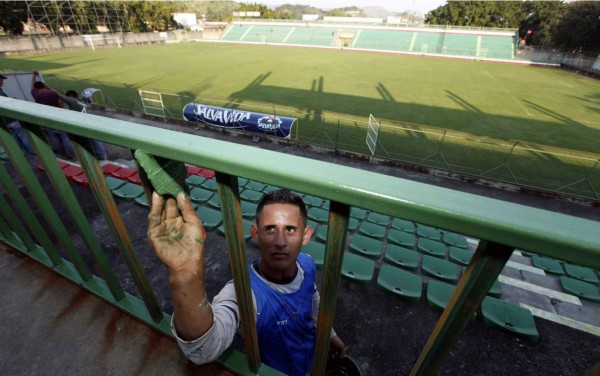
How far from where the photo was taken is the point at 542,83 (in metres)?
28.3

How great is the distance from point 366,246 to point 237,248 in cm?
439

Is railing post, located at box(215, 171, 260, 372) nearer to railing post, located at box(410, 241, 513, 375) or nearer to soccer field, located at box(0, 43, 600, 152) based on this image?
railing post, located at box(410, 241, 513, 375)

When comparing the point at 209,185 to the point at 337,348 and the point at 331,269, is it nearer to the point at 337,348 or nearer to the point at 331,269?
the point at 337,348

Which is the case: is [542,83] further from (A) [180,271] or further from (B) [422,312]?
(A) [180,271]

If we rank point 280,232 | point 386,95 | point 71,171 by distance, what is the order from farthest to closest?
point 386,95
point 71,171
point 280,232

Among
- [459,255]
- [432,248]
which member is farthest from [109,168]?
[459,255]

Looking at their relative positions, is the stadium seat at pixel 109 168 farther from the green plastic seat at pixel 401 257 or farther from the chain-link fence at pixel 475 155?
the green plastic seat at pixel 401 257

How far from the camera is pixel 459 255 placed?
213 inches

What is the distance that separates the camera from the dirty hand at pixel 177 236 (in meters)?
1.12

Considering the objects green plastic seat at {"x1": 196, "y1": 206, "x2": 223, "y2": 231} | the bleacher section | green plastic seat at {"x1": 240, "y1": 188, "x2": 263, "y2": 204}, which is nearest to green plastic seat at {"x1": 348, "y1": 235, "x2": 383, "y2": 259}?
green plastic seat at {"x1": 196, "y1": 206, "x2": 223, "y2": 231}

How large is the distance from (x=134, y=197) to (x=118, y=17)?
64535 mm

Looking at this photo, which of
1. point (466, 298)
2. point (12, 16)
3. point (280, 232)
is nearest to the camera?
point (466, 298)

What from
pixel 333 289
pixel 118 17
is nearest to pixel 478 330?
pixel 333 289

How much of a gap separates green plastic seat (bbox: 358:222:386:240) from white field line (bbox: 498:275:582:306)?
2.19 meters
